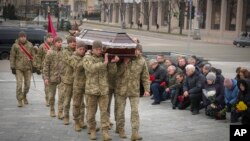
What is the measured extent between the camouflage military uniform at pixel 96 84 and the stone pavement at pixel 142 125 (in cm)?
65

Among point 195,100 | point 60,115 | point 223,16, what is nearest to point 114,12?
point 223,16

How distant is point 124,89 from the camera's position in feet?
30.3

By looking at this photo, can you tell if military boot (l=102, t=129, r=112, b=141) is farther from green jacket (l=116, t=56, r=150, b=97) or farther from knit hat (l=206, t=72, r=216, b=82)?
knit hat (l=206, t=72, r=216, b=82)

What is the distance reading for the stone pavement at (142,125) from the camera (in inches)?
378

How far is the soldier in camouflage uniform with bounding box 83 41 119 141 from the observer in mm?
8914

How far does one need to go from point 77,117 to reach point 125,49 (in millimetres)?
1861

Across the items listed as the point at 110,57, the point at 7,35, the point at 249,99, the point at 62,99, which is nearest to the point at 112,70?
the point at 110,57

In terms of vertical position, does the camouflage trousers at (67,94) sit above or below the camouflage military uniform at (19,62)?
below

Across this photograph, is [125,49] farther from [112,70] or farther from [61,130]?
[61,130]

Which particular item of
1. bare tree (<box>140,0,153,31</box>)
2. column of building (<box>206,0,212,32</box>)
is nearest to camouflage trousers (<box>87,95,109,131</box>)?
column of building (<box>206,0,212,32</box>)

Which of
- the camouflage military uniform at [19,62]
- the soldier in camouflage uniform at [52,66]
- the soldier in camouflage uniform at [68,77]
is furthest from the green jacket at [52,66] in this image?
the camouflage military uniform at [19,62]

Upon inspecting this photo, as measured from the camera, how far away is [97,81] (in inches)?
357

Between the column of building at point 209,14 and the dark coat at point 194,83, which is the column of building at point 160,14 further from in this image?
the dark coat at point 194,83

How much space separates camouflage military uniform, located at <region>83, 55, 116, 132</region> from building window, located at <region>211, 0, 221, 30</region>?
195 ft
